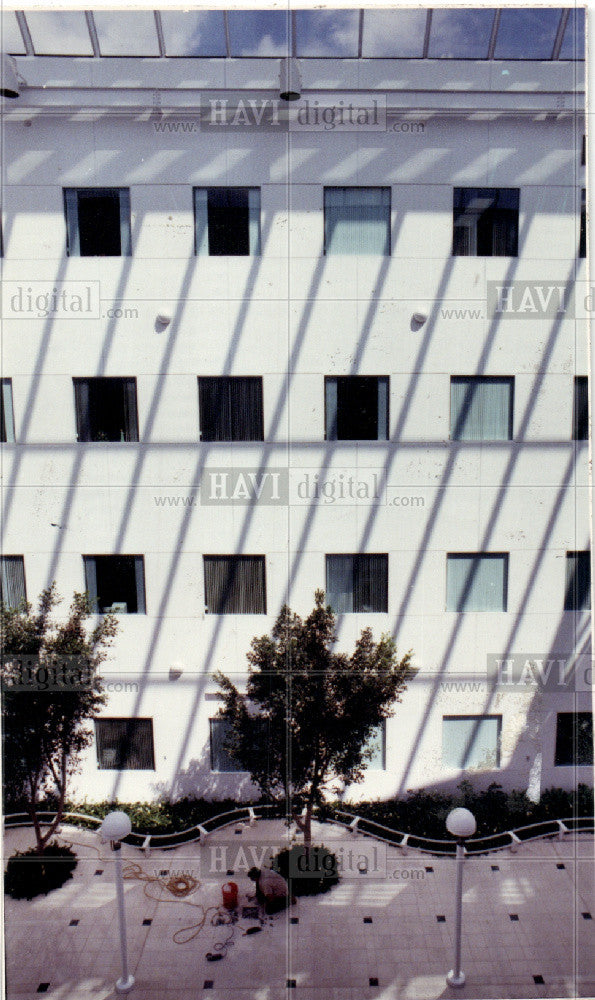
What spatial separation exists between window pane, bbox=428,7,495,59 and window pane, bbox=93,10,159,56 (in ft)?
9.03

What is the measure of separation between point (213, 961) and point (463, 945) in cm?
252

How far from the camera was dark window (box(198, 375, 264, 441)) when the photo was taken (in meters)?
7.05

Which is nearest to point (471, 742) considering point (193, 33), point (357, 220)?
point (357, 220)

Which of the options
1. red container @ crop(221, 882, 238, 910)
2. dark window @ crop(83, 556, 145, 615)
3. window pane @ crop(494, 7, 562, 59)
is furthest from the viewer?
dark window @ crop(83, 556, 145, 615)

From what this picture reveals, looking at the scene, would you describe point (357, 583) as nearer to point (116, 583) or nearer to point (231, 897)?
point (116, 583)

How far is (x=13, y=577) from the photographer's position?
7.25m

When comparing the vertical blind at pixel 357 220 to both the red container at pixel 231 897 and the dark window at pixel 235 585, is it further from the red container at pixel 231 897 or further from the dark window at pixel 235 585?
the red container at pixel 231 897

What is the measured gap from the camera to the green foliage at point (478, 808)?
7625 mm

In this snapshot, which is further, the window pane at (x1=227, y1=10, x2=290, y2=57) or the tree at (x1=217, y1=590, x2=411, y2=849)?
the tree at (x1=217, y1=590, x2=411, y2=849)

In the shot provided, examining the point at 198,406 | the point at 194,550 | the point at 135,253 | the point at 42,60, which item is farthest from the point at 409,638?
the point at 42,60

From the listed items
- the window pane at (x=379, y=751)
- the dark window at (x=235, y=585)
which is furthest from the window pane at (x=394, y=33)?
the window pane at (x=379, y=751)

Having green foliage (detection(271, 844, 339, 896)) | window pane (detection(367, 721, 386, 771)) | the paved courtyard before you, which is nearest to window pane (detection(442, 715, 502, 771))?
window pane (detection(367, 721, 386, 771))

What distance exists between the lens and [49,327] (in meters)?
6.86

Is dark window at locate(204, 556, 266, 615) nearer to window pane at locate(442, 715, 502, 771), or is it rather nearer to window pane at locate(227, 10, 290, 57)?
window pane at locate(442, 715, 502, 771)
